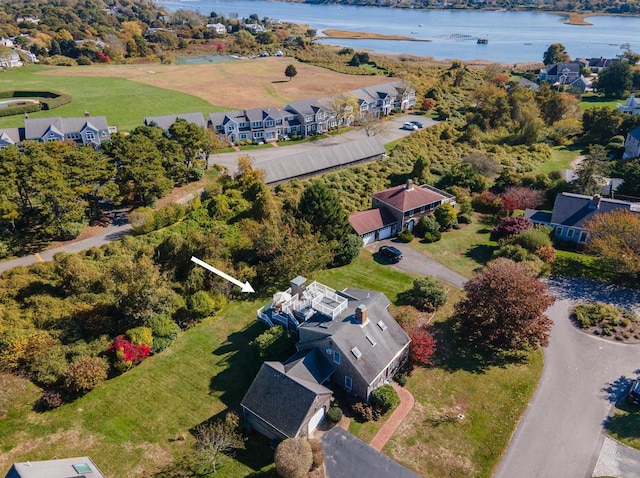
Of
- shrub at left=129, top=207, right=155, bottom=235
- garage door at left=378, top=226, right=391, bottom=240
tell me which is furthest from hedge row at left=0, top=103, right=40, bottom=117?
garage door at left=378, top=226, right=391, bottom=240

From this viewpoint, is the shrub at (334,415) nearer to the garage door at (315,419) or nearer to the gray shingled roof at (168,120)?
the garage door at (315,419)

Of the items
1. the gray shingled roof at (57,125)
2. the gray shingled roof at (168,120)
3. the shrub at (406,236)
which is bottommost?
the shrub at (406,236)

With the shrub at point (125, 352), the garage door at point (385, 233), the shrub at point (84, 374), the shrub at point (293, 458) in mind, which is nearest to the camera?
the shrub at point (293, 458)

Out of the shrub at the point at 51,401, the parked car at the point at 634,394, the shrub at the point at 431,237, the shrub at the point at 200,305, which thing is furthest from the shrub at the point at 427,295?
the shrub at the point at 51,401

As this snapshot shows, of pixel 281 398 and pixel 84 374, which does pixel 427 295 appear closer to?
pixel 281 398

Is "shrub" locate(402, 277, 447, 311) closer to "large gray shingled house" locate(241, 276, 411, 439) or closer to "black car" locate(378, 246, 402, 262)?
"black car" locate(378, 246, 402, 262)

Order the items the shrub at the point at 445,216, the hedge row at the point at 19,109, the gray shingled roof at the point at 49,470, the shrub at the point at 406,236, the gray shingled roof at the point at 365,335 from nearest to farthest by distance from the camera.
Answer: the gray shingled roof at the point at 49,470
the gray shingled roof at the point at 365,335
the shrub at the point at 406,236
the shrub at the point at 445,216
the hedge row at the point at 19,109
